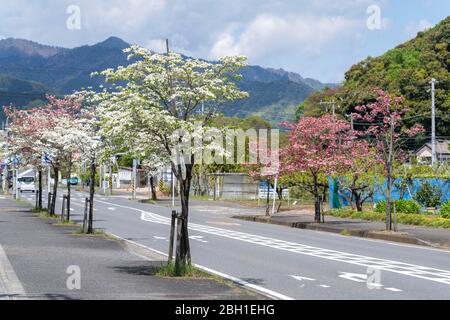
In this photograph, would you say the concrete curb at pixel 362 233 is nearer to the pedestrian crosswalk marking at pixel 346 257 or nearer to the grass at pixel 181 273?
the pedestrian crosswalk marking at pixel 346 257

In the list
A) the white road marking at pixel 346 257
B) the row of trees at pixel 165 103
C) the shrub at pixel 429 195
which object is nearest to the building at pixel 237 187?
the shrub at pixel 429 195

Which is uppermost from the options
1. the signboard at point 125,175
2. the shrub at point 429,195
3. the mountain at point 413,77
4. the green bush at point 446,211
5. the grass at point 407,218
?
the mountain at point 413,77

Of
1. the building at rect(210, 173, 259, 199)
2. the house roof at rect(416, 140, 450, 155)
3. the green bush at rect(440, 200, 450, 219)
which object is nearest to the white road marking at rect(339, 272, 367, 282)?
the green bush at rect(440, 200, 450, 219)

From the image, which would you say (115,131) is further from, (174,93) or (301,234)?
(301,234)

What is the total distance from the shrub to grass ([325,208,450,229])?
3310 mm

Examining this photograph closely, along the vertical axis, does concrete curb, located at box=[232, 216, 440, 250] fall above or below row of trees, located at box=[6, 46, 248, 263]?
below

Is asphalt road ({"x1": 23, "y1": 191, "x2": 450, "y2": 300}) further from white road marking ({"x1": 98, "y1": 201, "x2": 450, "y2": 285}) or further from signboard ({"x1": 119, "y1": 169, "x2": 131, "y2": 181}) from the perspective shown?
signboard ({"x1": 119, "y1": 169, "x2": 131, "y2": 181})

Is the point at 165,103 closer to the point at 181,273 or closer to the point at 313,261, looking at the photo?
the point at 181,273

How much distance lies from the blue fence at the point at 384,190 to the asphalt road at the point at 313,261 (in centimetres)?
896

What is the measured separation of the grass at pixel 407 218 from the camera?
28697mm

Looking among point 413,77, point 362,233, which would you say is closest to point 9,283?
point 362,233

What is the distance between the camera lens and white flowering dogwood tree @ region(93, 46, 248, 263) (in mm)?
13484

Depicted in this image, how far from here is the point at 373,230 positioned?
27219mm

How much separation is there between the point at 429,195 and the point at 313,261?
758 inches
